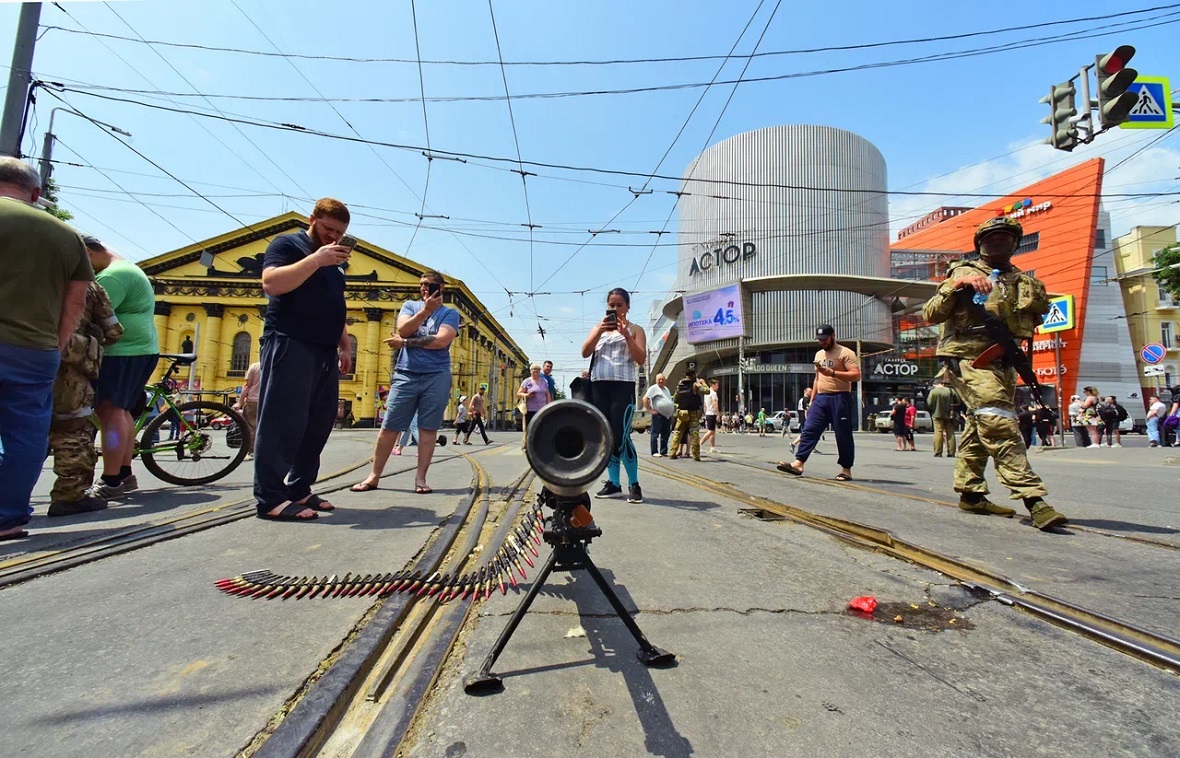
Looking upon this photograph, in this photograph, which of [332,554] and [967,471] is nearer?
[332,554]

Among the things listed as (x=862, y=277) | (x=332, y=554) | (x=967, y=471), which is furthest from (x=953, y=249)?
(x=332, y=554)

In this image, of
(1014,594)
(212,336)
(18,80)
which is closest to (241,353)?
(212,336)

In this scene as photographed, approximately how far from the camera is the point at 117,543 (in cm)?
240

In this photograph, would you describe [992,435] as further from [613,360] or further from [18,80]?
[18,80]

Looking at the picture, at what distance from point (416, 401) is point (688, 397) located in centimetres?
613

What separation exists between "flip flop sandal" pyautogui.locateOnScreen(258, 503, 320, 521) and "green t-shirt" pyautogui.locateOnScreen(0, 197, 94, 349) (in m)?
1.33

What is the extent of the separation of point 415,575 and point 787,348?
163 feet

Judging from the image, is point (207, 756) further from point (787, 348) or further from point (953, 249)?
point (953, 249)

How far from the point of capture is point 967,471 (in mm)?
3801

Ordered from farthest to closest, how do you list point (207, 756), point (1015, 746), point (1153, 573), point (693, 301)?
point (693, 301) → point (1153, 573) → point (1015, 746) → point (207, 756)

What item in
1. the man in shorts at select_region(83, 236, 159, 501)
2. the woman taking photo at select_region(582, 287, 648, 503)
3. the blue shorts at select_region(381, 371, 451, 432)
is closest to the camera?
the man in shorts at select_region(83, 236, 159, 501)

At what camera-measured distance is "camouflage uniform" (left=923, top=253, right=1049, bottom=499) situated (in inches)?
136

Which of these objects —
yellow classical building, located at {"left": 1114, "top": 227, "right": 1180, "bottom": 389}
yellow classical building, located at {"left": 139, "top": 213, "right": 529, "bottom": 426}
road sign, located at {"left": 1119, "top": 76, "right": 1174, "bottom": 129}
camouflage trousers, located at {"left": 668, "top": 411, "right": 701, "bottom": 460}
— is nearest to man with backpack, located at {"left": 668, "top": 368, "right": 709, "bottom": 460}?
camouflage trousers, located at {"left": 668, "top": 411, "right": 701, "bottom": 460}

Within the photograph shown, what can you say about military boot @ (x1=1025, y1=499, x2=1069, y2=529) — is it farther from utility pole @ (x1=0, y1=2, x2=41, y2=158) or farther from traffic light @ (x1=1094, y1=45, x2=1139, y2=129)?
utility pole @ (x1=0, y1=2, x2=41, y2=158)
